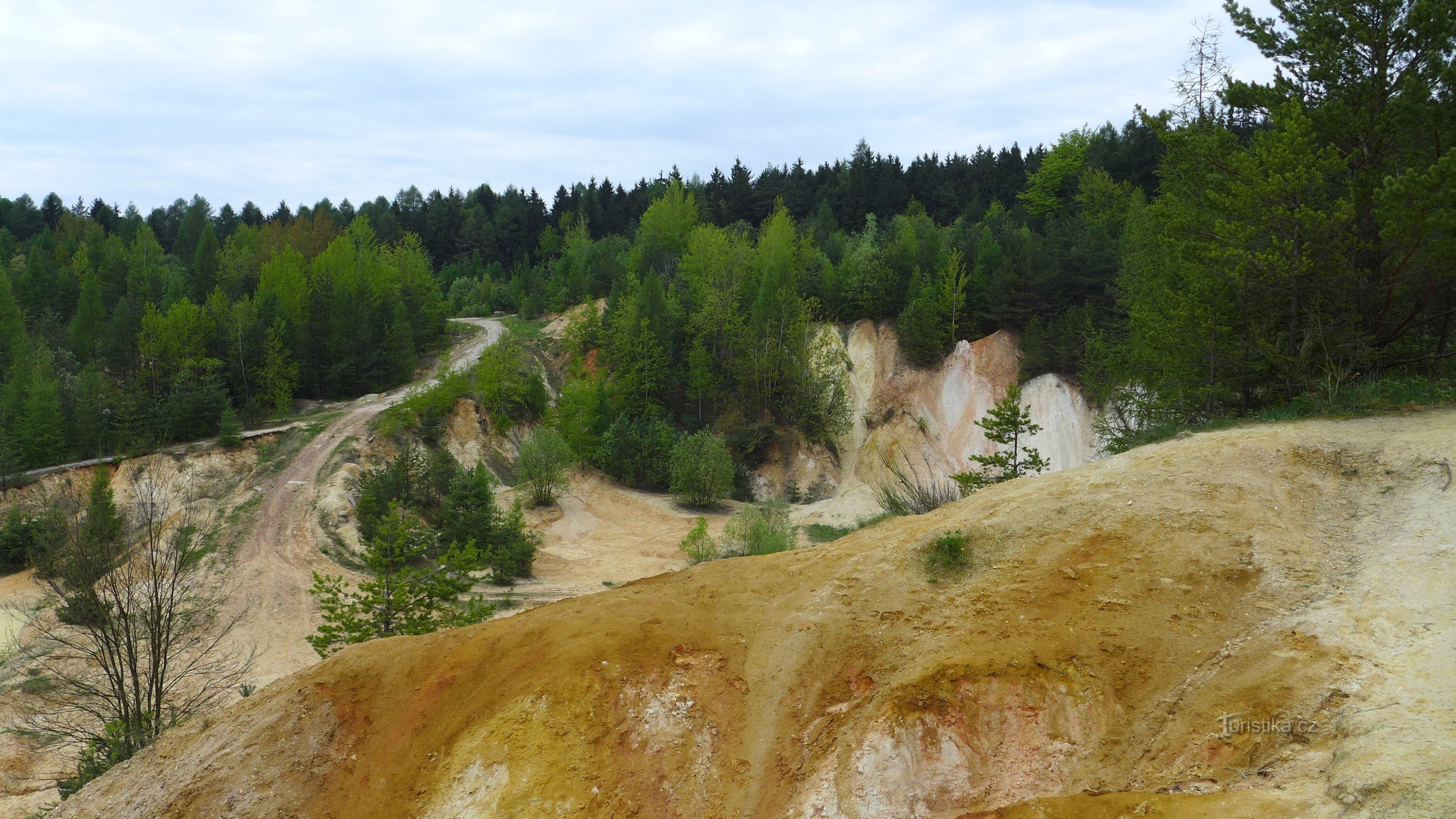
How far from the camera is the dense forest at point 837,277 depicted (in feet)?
58.6

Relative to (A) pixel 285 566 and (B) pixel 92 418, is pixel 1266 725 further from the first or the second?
(B) pixel 92 418

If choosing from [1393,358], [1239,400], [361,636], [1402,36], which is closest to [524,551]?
[361,636]

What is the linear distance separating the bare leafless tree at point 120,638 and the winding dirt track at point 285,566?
3.84ft

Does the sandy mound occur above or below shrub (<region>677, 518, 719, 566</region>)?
above

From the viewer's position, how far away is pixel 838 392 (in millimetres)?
54312

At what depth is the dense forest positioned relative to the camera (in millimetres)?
17859

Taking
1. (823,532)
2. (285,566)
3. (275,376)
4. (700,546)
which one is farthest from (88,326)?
(823,532)

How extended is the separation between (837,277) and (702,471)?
18.9 m

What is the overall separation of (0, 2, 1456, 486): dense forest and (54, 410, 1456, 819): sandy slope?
19.6ft

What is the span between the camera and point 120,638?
61.4ft

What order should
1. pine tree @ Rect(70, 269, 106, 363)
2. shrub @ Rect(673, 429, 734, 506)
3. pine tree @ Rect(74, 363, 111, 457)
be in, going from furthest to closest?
1. pine tree @ Rect(70, 269, 106, 363)
2. shrub @ Rect(673, 429, 734, 506)
3. pine tree @ Rect(74, 363, 111, 457)

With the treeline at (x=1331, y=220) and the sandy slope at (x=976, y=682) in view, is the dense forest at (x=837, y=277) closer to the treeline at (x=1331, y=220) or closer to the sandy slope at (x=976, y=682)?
the treeline at (x=1331, y=220)

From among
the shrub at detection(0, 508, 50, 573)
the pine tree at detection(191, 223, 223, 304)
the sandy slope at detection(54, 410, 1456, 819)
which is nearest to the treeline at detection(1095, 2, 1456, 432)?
the sandy slope at detection(54, 410, 1456, 819)

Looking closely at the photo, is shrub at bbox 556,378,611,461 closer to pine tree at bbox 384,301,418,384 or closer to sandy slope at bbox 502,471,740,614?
sandy slope at bbox 502,471,740,614
